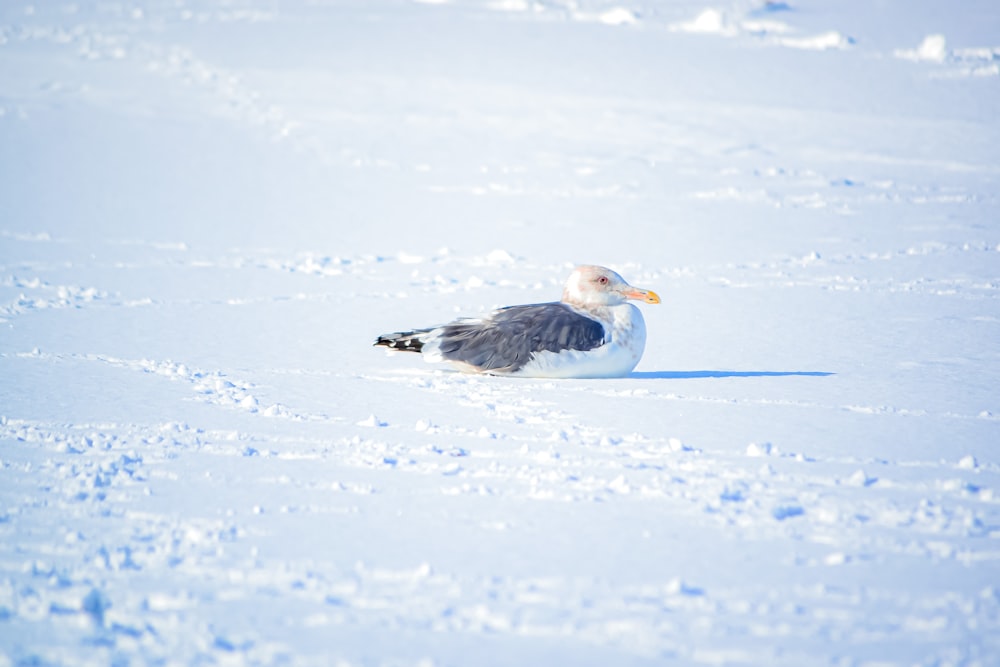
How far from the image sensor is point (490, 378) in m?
6.55

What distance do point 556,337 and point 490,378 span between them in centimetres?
45

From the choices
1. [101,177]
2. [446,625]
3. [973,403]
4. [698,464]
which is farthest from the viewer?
[101,177]

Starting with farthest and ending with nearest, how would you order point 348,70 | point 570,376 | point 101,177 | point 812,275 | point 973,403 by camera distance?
point 348,70 < point 101,177 < point 812,275 < point 570,376 < point 973,403

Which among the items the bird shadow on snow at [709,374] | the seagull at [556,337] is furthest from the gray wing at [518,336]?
the bird shadow on snow at [709,374]

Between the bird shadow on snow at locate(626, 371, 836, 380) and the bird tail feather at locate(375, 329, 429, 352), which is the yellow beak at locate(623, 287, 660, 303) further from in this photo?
the bird tail feather at locate(375, 329, 429, 352)

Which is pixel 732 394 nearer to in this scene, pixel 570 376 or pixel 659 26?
pixel 570 376

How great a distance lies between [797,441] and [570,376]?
162 centimetres

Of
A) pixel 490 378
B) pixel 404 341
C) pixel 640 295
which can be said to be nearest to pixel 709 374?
pixel 640 295

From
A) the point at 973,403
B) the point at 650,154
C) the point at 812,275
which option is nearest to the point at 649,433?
the point at 973,403

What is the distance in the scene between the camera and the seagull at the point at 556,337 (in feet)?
21.0

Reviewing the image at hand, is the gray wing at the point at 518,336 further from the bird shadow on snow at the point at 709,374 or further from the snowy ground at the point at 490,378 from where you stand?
the bird shadow on snow at the point at 709,374

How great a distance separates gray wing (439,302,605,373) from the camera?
6.39 m

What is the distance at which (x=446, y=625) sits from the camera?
11.2ft

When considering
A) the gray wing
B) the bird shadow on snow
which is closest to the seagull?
the gray wing
